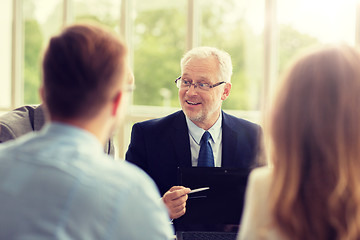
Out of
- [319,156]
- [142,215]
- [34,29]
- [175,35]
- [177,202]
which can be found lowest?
[177,202]

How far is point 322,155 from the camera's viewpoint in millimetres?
984

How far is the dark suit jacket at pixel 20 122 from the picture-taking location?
2.03 m

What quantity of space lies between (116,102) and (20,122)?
1243 mm

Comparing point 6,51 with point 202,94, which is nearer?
point 202,94

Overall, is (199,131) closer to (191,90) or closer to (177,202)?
(191,90)

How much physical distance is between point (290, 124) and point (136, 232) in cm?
41

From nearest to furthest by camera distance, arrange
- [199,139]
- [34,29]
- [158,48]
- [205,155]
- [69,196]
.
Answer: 1. [69,196]
2. [205,155]
3. [199,139]
4. [158,48]
5. [34,29]

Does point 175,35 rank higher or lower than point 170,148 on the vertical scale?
higher

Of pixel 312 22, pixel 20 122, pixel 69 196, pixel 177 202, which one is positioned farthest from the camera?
pixel 312 22

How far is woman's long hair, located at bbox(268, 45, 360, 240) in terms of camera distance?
0.97 meters

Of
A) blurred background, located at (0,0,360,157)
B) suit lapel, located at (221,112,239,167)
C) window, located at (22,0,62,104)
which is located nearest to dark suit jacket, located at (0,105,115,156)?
suit lapel, located at (221,112,239,167)

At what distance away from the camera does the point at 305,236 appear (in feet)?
3.21

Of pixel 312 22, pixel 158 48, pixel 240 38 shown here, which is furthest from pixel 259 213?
pixel 158 48

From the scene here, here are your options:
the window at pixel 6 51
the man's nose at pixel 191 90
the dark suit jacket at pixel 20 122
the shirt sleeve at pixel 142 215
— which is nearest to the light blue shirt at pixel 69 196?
the shirt sleeve at pixel 142 215
